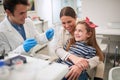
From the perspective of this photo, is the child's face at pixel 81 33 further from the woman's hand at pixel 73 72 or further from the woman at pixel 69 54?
the woman's hand at pixel 73 72

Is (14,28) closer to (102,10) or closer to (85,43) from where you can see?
(85,43)

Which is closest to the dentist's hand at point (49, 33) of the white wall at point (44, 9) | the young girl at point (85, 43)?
the young girl at point (85, 43)

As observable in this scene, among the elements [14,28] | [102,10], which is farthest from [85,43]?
[102,10]

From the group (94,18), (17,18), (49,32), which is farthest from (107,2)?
(17,18)

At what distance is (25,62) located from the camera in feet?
2.48

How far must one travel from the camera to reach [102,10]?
2848 millimetres

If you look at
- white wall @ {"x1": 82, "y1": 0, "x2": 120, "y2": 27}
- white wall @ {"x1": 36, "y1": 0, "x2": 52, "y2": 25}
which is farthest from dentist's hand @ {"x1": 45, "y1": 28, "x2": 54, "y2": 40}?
white wall @ {"x1": 36, "y1": 0, "x2": 52, "y2": 25}

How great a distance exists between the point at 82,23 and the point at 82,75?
0.45 meters

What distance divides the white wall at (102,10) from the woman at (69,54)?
1602 mm

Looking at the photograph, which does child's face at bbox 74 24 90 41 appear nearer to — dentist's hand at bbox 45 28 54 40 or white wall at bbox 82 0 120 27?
dentist's hand at bbox 45 28 54 40

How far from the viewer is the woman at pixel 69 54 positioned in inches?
39.4

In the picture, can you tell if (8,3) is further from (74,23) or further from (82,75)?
(82,75)

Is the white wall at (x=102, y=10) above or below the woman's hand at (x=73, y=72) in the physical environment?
above

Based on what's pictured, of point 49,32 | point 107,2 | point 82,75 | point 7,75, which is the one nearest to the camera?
point 7,75
